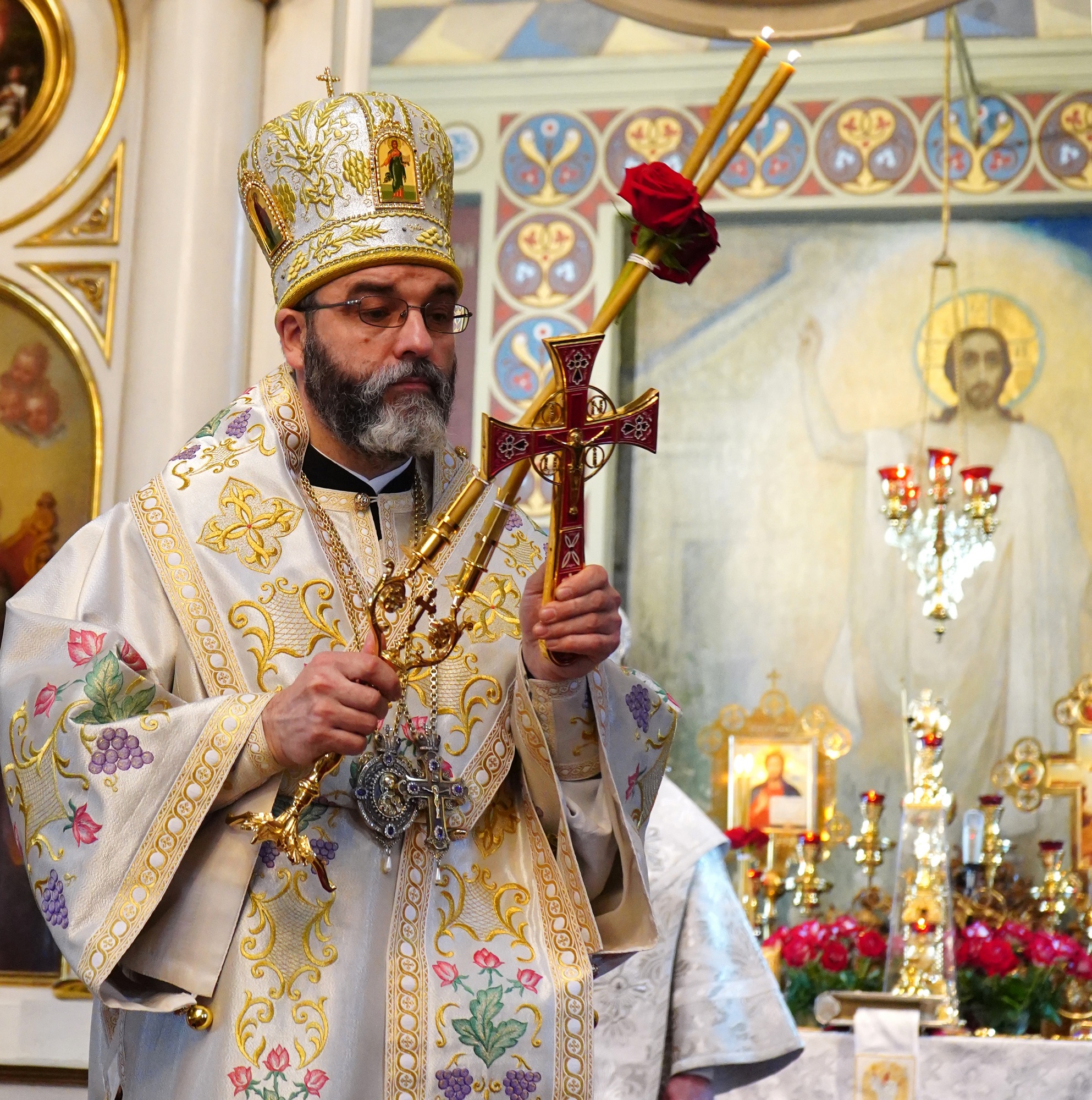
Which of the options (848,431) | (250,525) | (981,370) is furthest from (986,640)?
(250,525)

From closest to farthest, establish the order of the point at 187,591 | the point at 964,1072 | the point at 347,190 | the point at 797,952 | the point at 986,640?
the point at 187,591
the point at 347,190
the point at 964,1072
the point at 797,952
the point at 986,640

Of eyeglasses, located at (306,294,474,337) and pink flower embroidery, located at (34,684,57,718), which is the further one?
eyeglasses, located at (306,294,474,337)

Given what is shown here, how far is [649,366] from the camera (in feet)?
31.2

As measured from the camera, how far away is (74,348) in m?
4.75

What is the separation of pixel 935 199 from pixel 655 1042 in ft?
20.4

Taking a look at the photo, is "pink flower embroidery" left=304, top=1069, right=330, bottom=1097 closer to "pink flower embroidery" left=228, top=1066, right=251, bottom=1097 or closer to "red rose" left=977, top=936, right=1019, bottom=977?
"pink flower embroidery" left=228, top=1066, right=251, bottom=1097

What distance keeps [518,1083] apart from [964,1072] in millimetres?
3143

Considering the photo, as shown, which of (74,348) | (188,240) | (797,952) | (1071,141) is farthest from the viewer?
(1071,141)

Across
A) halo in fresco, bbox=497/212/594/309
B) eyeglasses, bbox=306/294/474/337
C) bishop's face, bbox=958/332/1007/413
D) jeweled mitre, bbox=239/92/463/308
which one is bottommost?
eyeglasses, bbox=306/294/474/337

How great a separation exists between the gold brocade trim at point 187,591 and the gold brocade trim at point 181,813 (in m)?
0.17

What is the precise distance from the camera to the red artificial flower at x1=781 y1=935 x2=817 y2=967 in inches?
261

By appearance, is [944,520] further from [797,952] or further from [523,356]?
[797,952]

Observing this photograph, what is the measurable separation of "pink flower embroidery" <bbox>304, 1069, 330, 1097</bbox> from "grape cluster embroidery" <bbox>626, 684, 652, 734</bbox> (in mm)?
751

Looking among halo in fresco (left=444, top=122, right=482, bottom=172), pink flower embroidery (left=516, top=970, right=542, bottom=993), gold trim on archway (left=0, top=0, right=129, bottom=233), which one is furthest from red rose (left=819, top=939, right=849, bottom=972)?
halo in fresco (left=444, top=122, right=482, bottom=172)
